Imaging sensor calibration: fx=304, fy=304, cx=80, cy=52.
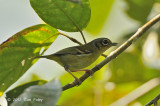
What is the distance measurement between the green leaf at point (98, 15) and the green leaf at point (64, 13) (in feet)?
3.74

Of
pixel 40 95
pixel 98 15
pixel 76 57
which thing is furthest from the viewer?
pixel 98 15

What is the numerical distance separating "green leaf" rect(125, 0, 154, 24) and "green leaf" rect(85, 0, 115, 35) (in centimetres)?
Answer: 27

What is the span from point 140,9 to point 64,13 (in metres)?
1.35

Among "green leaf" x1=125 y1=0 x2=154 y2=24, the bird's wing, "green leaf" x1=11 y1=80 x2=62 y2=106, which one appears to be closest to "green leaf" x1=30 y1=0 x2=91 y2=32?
the bird's wing

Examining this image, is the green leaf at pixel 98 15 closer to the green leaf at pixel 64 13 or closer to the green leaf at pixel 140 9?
the green leaf at pixel 140 9

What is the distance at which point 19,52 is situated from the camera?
8.59 feet

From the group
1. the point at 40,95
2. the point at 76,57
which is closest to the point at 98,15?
the point at 76,57

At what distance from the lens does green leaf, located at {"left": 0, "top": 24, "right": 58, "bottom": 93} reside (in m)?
2.54

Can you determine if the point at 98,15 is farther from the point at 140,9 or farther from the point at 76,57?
the point at 76,57

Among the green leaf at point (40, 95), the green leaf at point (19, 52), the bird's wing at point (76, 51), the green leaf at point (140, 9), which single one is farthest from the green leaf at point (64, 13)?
the green leaf at point (140, 9)

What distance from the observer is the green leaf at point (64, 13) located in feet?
8.44

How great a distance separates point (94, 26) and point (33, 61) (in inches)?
60.2

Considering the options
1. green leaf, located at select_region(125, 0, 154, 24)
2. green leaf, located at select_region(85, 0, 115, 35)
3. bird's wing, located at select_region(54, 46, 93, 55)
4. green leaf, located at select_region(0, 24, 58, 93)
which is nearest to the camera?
green leaf, located at select_region(0, 24, 58, 93)

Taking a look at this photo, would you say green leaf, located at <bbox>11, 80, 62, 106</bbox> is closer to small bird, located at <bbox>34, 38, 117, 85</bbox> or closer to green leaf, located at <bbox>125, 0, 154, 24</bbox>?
small bird, located at <bbox>34, 38, 117, 85</bbox>
